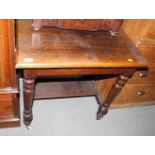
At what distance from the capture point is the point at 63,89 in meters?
1.60

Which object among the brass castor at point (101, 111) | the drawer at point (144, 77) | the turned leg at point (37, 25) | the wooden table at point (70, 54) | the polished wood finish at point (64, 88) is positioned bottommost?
the brass castor at point (101, 111)

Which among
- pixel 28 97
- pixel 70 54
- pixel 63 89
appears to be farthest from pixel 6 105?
pixel 70 54

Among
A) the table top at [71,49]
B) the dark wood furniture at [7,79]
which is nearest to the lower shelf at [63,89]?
the dark wood furniture at [7,79]

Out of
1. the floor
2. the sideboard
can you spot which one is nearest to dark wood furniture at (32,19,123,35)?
the sideboard

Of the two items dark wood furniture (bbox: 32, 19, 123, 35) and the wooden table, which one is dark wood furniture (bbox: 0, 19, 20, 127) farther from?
dark wood furniture (bbox: 32, 19, 123, 35)

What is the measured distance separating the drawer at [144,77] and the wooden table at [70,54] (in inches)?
10.3

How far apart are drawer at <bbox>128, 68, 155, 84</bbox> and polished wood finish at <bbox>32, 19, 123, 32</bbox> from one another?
444mm

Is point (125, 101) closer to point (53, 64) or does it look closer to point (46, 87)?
point (46, 87)

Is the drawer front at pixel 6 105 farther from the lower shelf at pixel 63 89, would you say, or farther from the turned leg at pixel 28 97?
the lower shelf at pixel 63 89

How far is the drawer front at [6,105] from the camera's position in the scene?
123 cm

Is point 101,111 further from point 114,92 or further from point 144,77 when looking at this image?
point 144,77

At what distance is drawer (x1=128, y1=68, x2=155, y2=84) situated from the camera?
1.51 meters

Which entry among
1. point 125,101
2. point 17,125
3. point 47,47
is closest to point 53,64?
point 47,47

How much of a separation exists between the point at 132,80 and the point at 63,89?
0.55m
